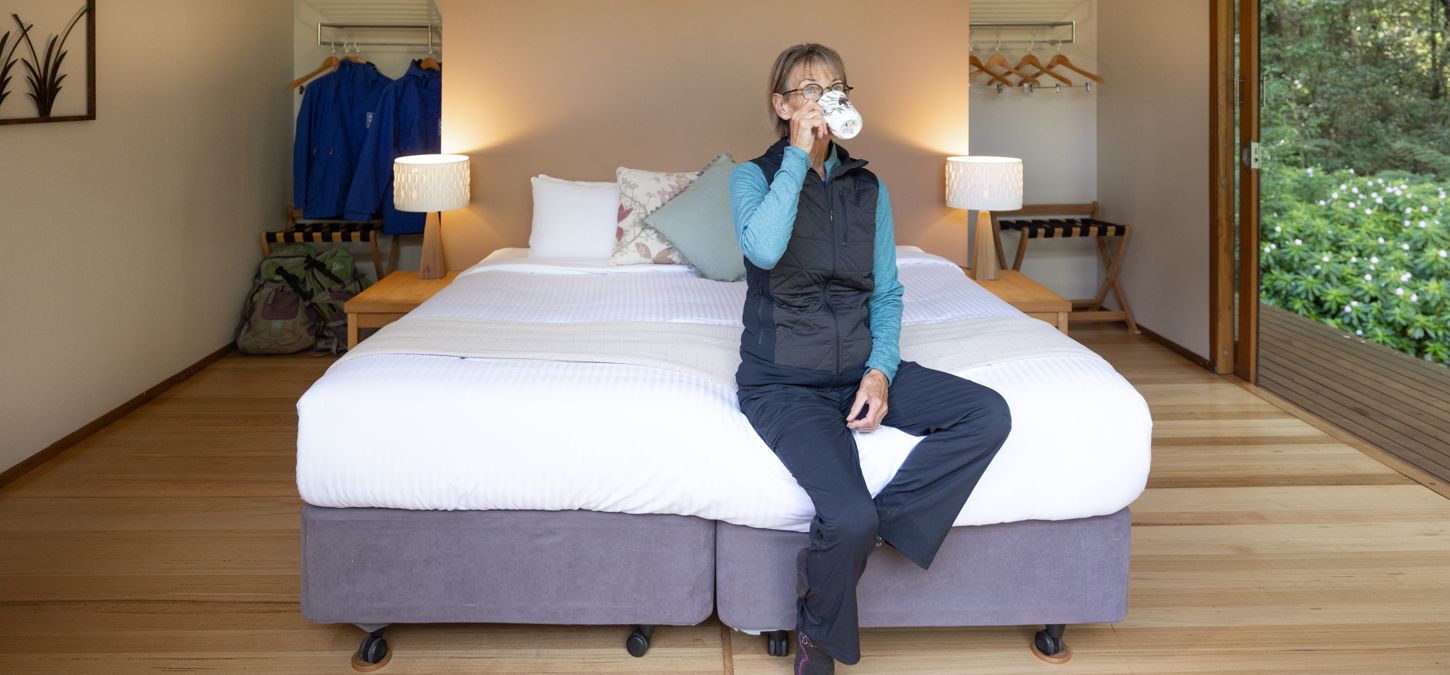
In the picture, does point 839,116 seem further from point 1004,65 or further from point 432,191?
point 1004,65

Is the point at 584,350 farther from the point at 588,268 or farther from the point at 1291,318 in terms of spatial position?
the point at 1291,318

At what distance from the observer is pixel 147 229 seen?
15.6ft

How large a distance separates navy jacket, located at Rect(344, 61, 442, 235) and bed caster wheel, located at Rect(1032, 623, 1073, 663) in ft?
13.5

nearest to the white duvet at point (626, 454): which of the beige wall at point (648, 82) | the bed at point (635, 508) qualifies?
the bed at point (635, 508)

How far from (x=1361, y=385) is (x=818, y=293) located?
10.2 ft

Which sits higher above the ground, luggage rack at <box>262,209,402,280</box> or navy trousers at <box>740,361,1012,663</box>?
luggage rack at <box>262,209,402,280</box>

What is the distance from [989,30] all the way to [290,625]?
4.77 meters

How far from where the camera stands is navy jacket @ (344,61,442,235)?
5.86 meters

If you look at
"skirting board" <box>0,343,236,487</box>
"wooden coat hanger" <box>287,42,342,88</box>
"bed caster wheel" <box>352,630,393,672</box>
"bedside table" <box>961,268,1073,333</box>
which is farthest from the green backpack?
"bed caster wheel" <box>352,630,393,672</box>

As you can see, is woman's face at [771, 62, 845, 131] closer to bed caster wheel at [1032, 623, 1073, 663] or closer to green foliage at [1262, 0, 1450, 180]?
bed caster wheel at [1032, 623, 1073, 663]

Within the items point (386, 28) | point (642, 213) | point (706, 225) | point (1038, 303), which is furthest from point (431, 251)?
point (1038, 303)

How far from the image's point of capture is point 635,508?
249cm

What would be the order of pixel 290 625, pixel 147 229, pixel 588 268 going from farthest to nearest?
pixel 147 229 → pixel 588 268 → pixel 290 625

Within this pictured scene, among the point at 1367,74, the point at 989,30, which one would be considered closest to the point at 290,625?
the point at 1367,74
